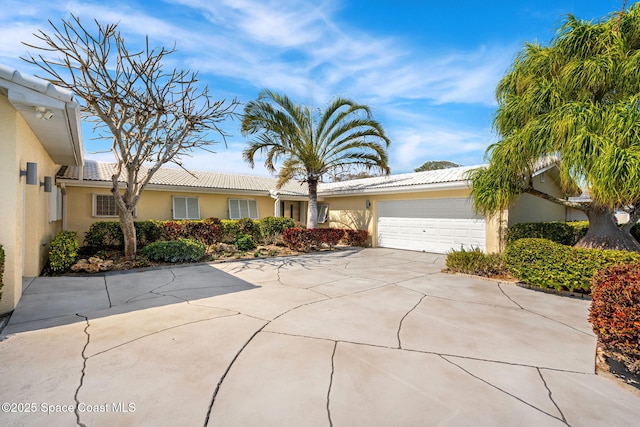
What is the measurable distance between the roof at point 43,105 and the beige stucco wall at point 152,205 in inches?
230

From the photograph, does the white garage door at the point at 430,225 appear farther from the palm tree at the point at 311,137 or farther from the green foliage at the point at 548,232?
the palm tree at the point at 311,137

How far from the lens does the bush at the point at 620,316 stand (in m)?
3.42

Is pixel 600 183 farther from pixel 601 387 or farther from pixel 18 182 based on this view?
pixel 18 182

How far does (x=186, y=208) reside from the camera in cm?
1500

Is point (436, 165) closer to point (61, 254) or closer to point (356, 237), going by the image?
point (356, 237)

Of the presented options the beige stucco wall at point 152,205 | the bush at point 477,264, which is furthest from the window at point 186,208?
the bush at point 477,264

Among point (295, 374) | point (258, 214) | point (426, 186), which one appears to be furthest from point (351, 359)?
point (258, 214)

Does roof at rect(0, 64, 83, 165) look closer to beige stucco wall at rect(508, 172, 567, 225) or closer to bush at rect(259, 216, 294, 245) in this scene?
bush at rect(259, 216, 294, 245)

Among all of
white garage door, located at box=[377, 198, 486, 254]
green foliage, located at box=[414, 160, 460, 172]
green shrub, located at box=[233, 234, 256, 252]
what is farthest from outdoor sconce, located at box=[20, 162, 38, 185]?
green foliage, located at box=[414, 160, 460, 172]

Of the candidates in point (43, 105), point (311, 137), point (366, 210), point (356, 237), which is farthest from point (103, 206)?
point (366, 210)

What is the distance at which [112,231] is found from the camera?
11.5 m

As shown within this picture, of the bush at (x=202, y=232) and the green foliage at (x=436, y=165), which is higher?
the green foliage at (x=436, y=165)

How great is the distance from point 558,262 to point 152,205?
50.5 feet

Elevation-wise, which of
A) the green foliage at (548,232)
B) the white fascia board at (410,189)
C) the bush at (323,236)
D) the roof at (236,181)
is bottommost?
the bush at (323,236)
